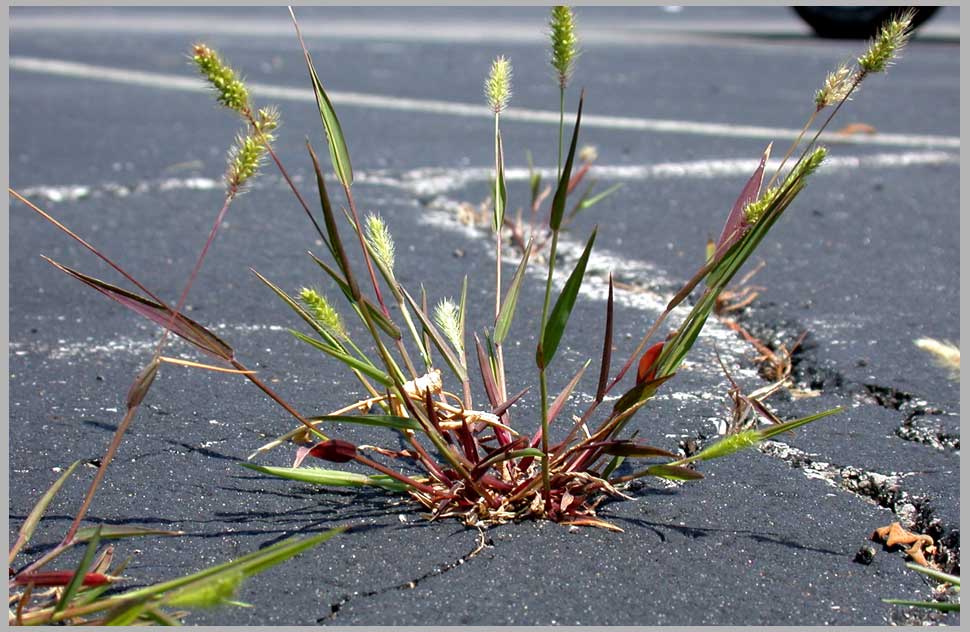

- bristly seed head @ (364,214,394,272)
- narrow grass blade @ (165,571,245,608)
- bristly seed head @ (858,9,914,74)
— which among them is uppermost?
bristly seed head @ (858,9,914,74)

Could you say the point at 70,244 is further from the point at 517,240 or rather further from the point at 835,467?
the point at 835,467

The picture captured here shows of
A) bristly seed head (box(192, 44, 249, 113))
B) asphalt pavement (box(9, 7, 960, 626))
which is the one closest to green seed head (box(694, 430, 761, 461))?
asphalt pavement (box(9, 7, 960, 626))

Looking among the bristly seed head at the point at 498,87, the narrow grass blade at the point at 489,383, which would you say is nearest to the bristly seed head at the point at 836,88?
the bristly seed head at the point at 498,87

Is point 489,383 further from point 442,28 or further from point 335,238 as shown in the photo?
point 442,28

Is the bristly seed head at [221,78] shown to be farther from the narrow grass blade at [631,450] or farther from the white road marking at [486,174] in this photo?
the white road marking at [486,174]

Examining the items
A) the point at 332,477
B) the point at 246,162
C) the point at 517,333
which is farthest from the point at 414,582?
the point at 517,333

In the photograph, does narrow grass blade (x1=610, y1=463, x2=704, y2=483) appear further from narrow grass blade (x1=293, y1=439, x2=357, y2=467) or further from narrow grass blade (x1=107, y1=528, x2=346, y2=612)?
narrow grass blade (x1=107, y1=528, x2=346, y2=612)

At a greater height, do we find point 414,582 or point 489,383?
point 489,383

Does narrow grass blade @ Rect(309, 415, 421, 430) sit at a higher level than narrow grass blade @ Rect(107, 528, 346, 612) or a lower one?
higher
